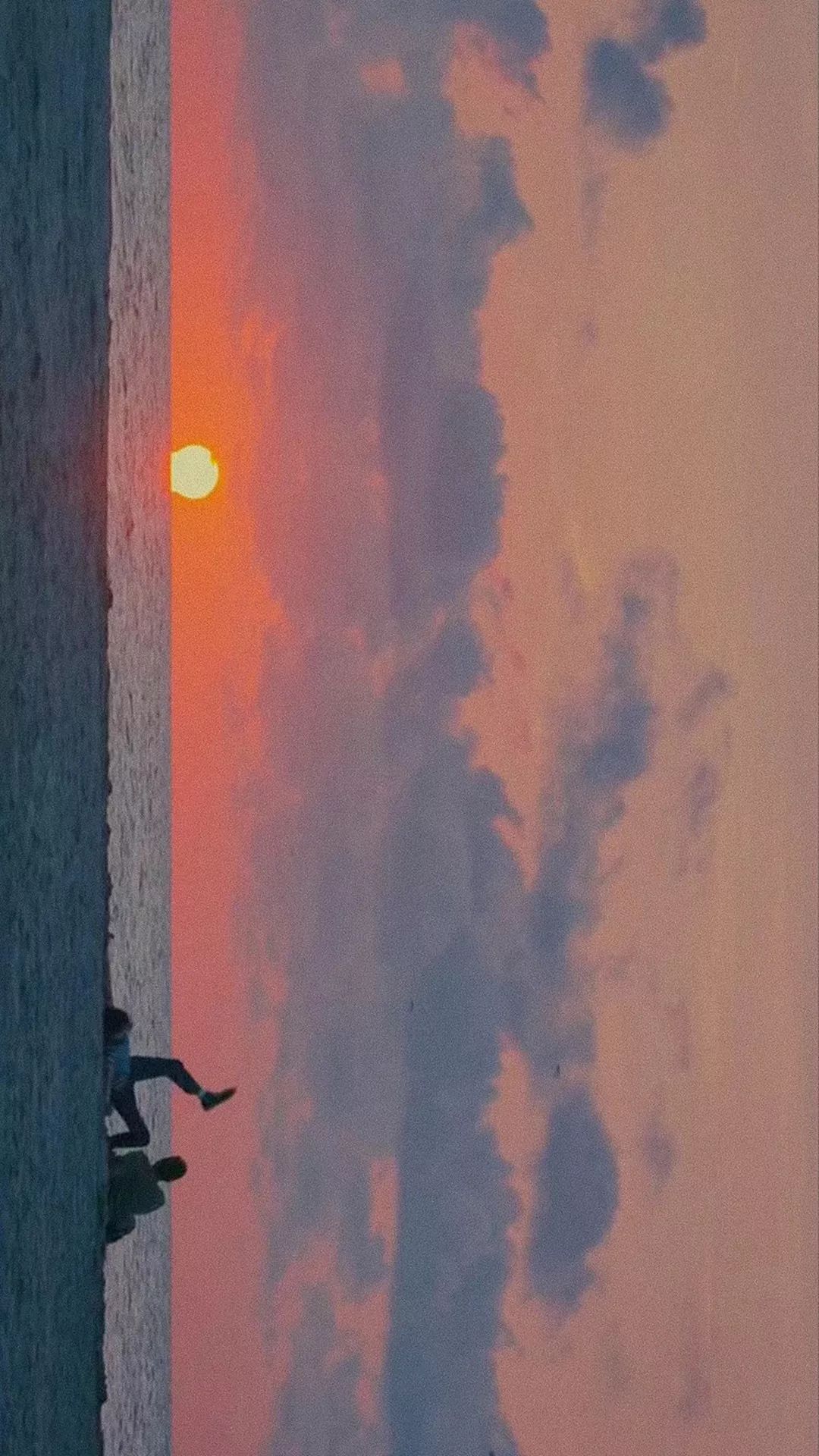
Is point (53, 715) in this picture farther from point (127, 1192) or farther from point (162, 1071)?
point (162, 1071)

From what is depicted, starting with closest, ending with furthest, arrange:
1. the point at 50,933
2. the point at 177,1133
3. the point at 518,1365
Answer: the point at 50,933, the point at 177,1133, the point at 518,1365

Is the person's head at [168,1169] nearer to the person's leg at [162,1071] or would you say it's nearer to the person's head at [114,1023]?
the person's leg at [162,1071]

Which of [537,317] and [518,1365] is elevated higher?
[537,317]

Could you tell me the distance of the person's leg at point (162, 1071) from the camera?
75.2 inches

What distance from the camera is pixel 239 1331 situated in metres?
3.25

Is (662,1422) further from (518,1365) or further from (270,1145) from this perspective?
(270,1145)

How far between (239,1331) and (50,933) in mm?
2180

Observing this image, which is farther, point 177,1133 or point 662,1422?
point 662,1422

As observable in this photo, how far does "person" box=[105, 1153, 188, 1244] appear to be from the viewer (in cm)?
170

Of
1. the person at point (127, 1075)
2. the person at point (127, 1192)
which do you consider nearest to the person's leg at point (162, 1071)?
the person at point (127, 1075)

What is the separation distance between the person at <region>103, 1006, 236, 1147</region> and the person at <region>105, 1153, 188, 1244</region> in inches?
1.2

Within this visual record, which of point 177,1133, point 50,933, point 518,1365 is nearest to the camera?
point 50,933

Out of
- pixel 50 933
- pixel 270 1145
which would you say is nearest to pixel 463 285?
pixel 270 1145

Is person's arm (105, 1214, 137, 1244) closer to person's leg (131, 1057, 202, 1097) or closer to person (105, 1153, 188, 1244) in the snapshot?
person (105, 1153, 188, 1244)
